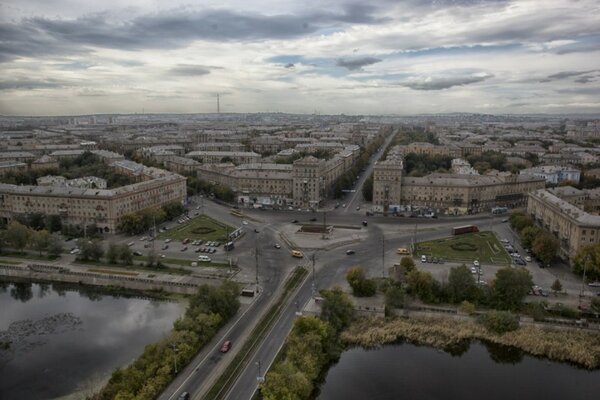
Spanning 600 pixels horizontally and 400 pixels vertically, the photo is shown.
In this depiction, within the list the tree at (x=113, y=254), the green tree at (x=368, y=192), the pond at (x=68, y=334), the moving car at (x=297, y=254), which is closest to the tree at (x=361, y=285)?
the moving car at (x=297, y=254)

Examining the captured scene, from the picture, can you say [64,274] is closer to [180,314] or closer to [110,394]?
[180,314]

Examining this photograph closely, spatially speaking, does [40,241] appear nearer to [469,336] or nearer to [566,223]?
[469,336]

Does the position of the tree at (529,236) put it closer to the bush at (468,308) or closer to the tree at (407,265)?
the tree at (407,265)

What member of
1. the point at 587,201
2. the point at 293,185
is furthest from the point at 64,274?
the point at 587,201

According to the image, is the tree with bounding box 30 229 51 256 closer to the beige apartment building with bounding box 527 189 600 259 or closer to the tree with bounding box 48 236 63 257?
the tree with bounding box 48 236 63 257

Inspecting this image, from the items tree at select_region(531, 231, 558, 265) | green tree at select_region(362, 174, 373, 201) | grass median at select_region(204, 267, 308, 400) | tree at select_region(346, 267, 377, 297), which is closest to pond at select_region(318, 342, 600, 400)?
grass median at select_region(204, 267, 308, 400)
